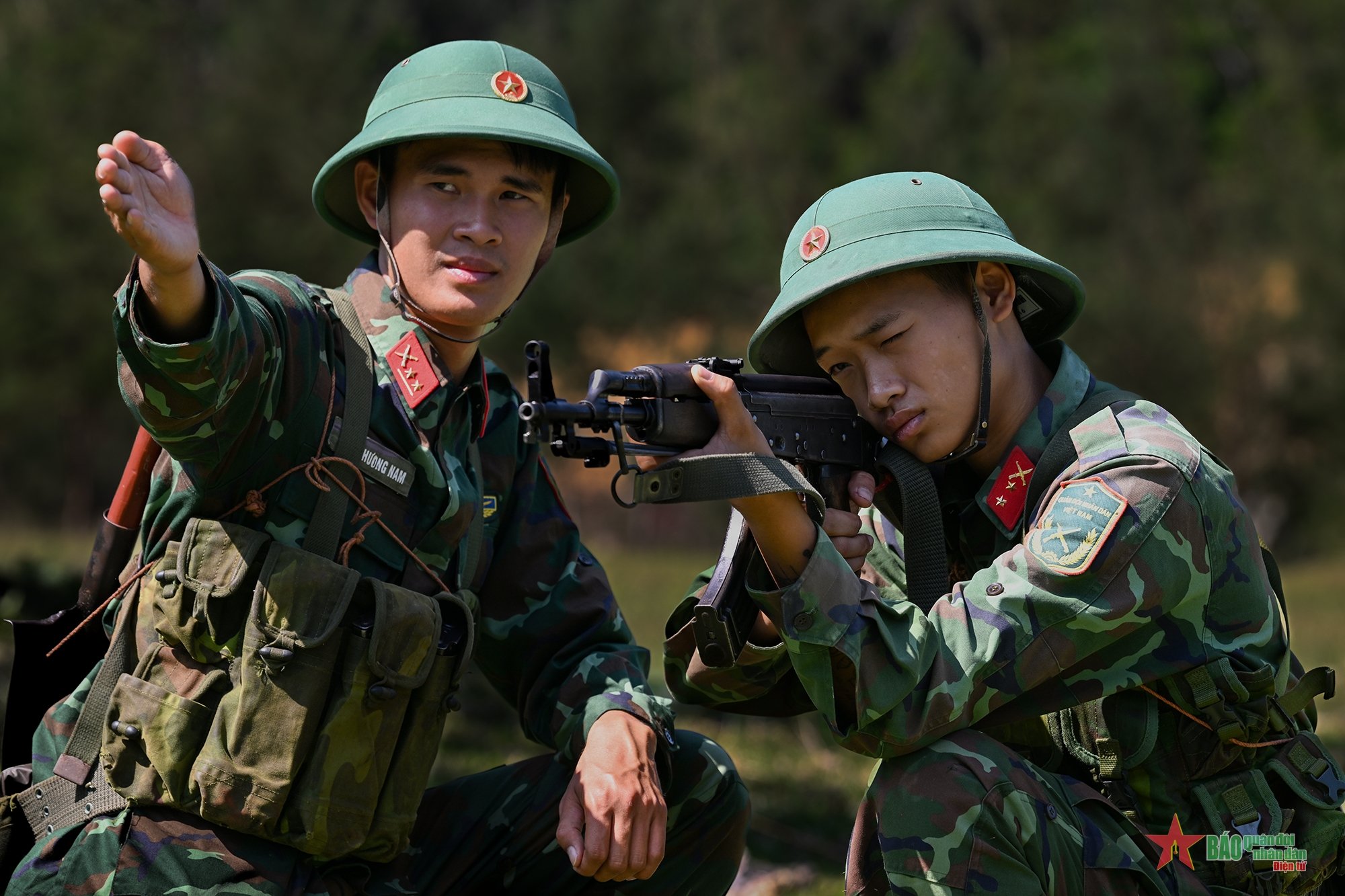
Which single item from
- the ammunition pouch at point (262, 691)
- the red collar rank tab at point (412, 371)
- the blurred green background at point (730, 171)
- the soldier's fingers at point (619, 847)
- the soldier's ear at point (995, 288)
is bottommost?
the soldier's fingers at point (619, 847)

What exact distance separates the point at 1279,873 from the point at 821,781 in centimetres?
381

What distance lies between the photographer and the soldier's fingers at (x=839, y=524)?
12.2ft

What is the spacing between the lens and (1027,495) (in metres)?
3.74

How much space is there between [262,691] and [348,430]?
68 cm

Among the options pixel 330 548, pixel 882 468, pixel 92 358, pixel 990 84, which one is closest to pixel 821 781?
pixel 882 468

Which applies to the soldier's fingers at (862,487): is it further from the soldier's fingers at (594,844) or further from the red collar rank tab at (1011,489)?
the soldier's fingers at (594,844)

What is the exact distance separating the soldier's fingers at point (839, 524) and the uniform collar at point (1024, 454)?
36cm

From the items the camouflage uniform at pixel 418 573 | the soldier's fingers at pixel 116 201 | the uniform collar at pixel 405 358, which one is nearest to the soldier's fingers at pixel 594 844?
the camouflage uniform at pixel 418 573

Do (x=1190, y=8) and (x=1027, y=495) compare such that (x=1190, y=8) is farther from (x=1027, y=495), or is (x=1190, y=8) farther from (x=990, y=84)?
(x=1027, y=495)

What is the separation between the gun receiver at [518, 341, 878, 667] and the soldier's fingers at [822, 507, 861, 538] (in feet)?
0.34

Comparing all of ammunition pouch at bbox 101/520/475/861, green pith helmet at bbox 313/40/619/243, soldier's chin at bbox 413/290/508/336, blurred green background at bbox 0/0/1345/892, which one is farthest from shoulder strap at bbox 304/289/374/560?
blurred green background at bbox 0/0/1345/892

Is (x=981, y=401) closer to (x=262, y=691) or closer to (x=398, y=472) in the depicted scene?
(x=398, y=472)

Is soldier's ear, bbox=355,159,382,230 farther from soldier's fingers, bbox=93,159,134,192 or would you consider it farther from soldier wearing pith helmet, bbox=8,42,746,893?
soldier's fingers, bbox=93,159,134,192

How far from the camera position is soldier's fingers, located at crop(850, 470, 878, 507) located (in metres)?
3.84
